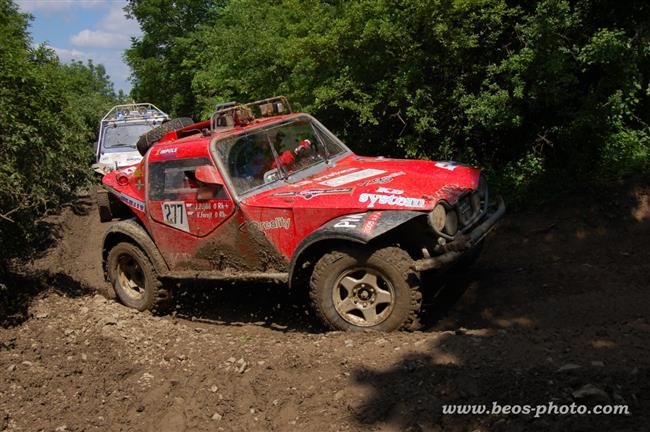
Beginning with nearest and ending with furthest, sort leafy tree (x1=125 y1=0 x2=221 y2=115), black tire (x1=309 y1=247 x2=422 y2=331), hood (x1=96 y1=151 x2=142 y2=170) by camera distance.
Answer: black tire (x1=309 y1=247 x2=422 y2=331)
hood (x1=96 y1=151 x2=142 y2=170)
leafy tree (x1=125 y1=0 x2=221 y2=115)

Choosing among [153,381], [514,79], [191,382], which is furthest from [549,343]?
[514,79]

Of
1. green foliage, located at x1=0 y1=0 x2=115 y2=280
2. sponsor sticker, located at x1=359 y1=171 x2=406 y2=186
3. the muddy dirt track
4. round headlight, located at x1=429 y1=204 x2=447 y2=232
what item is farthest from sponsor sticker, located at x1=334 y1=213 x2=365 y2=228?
green foliage, located at x1=0 y1=0 x2=115 y2=280

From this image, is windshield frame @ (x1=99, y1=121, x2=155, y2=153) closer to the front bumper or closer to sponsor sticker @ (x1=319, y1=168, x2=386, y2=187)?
A: sponsor sticker @ (x1=319, y1=168, x2=386, y2=187)

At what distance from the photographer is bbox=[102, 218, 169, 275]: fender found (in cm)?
671

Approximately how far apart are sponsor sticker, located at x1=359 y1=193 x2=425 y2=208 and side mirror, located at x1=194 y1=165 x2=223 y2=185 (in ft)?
4.88

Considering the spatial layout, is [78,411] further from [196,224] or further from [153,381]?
[196,224]

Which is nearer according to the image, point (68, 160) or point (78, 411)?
point (78, 411)

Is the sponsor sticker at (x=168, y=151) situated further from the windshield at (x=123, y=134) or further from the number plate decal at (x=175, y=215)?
the windshield at (x=123, y=134)

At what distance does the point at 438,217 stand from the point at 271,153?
2.00 meters

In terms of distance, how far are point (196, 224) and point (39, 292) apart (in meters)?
2.34

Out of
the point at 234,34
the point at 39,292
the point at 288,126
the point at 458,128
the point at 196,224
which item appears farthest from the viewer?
the point at 234,34

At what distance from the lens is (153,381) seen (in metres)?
5.03

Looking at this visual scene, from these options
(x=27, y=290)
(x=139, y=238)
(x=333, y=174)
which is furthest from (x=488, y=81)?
(x=27, y=290)

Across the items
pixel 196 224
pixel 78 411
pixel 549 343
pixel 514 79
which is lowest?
pixel 78 411
